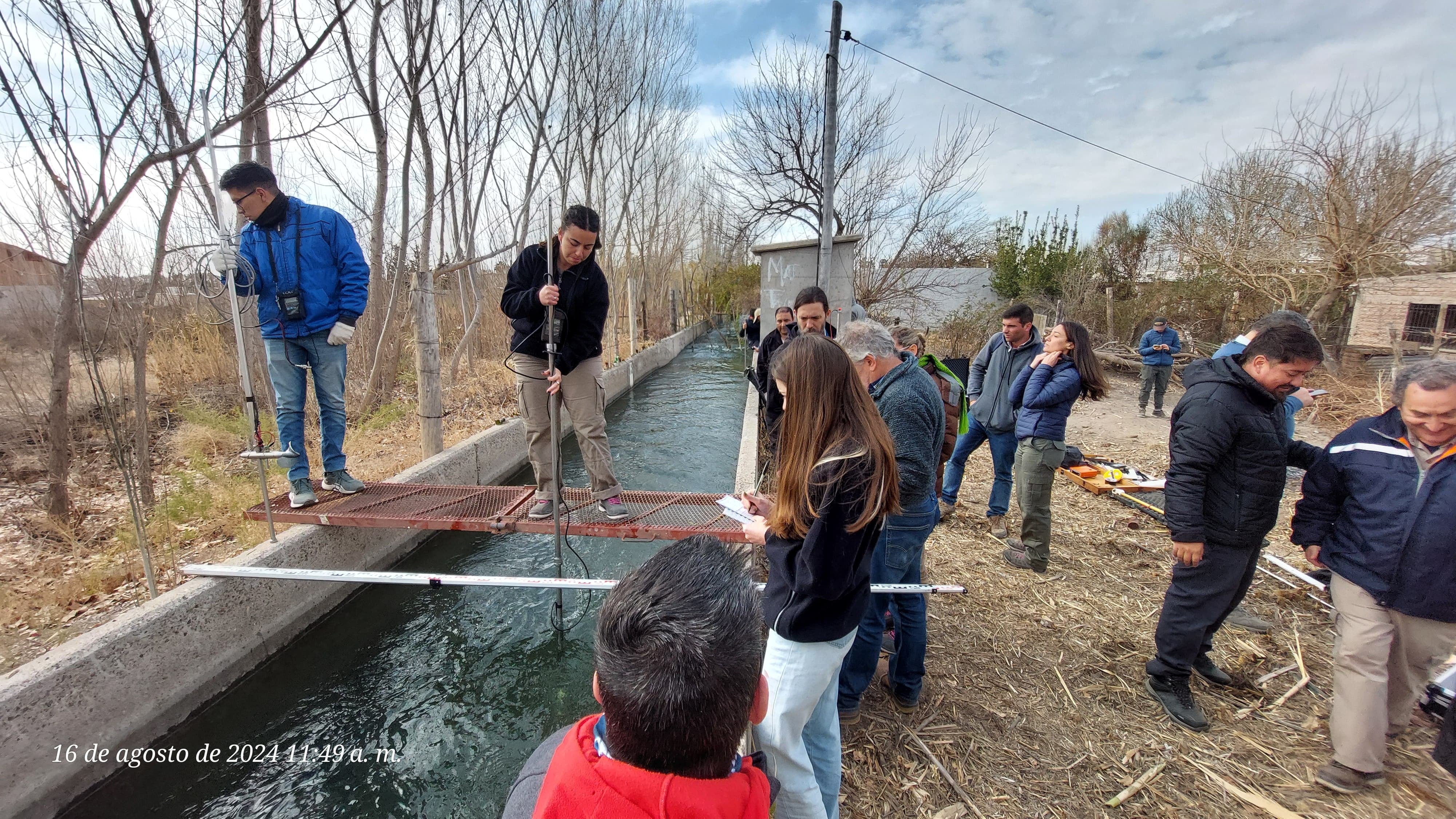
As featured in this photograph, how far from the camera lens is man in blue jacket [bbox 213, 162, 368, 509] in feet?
11.3

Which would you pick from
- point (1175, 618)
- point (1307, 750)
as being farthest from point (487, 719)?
point (1307, 750)

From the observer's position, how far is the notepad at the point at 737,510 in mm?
2129

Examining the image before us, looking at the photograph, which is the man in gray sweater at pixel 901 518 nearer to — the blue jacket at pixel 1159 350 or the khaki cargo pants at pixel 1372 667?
the khaki cargo pants at pixel 1372 667

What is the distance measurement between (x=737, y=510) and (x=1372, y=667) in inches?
99.5

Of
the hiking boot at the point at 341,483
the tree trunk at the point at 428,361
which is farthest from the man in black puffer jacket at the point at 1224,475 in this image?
the tree trunk at the point at 428,361

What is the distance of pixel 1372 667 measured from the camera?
2.16 m

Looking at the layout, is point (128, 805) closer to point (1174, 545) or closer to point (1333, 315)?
point (1174, 545)

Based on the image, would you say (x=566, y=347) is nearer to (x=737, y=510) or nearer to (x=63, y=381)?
(x=737, y=510)

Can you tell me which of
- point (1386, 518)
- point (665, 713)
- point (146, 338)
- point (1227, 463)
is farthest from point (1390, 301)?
point (146, 338)

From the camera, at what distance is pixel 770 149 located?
13.7 m

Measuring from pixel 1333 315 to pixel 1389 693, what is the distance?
13.5m

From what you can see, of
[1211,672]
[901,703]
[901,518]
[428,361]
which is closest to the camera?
[901,518]

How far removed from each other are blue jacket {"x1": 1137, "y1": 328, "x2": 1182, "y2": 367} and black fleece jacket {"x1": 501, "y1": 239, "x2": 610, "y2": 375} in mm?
9071

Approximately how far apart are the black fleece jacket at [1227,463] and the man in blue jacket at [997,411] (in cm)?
175
